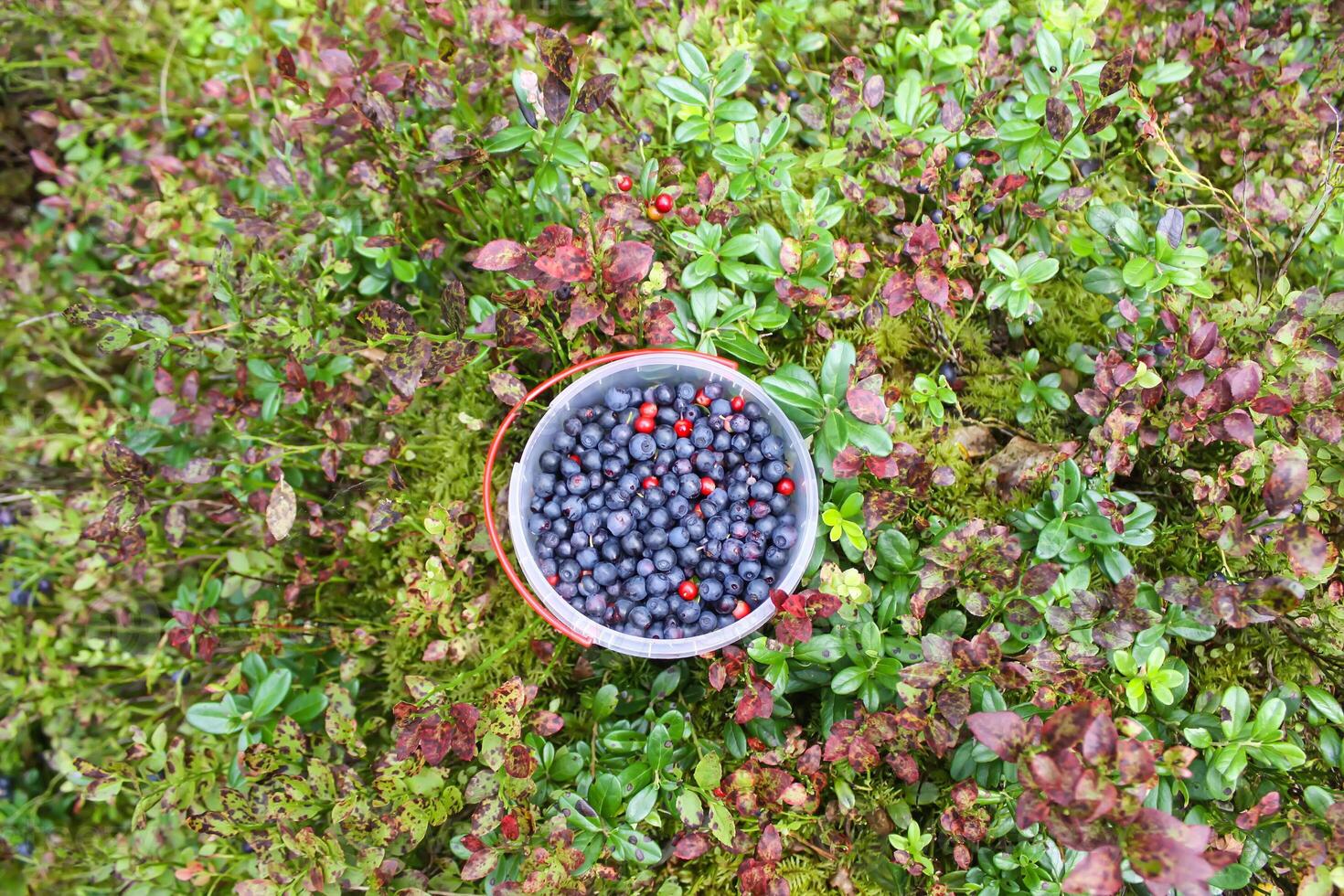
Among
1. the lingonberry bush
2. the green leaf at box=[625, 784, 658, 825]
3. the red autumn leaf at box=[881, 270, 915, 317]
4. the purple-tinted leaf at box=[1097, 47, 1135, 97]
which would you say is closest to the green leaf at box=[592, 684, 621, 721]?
the lingonberry bush

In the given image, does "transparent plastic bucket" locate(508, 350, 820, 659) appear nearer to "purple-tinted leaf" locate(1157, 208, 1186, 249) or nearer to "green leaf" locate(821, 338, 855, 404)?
"green leaf" locate(821, 338, 855, 404)

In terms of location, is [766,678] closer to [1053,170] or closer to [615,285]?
[615,285]

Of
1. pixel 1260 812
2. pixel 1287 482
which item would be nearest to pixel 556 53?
pixel 1287 482

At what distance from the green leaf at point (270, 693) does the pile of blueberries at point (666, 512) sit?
0.77 meters

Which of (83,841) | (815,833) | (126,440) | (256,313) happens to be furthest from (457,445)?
(83,841)

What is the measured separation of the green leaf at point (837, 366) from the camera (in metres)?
1.95

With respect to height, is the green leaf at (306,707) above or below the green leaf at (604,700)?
below

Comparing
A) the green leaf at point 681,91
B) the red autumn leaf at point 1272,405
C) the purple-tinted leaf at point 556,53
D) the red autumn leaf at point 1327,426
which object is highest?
the purple-tinted leaf at point 556,53

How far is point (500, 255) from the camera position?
1848 mm

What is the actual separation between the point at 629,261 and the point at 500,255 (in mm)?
295

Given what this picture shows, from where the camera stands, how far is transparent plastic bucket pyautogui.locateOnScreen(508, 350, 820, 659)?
1.95m

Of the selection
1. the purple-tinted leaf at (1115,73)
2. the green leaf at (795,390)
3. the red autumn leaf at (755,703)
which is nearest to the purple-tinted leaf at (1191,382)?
the purple-tinted leaf at (1115,73)

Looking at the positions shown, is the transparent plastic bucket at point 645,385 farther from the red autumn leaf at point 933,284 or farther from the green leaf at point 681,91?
the green leaf at point 681,91

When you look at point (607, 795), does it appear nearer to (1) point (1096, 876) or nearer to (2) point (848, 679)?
(2) point (848, 679)
